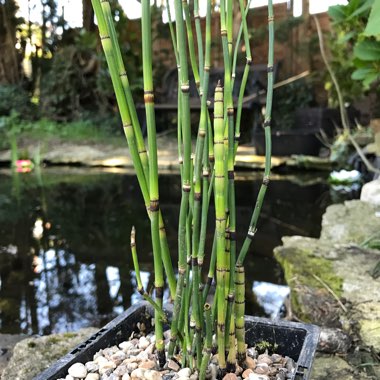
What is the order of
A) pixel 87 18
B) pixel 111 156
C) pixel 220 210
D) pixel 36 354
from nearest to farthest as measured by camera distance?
pixel 220 210 < pixel 36 354 < pixel 111 156 < pixel 87 18

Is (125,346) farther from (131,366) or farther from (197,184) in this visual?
(197,184)

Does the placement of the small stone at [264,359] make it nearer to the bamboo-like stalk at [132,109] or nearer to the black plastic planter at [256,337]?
the black plastic planter at [256,337]

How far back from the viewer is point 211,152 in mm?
628

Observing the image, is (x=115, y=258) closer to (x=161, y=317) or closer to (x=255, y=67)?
(x=161, y=317)

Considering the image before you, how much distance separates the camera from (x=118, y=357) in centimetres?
69

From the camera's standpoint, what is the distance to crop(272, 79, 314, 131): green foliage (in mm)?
6270

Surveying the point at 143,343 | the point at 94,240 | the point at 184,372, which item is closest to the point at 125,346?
the point at 143,343

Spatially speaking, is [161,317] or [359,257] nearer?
[161,317]

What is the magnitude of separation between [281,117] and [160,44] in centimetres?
244

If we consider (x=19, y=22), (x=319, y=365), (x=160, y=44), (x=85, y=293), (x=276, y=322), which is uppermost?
(x=19, y=22)

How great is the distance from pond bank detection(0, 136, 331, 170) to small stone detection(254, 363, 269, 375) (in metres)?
3.88

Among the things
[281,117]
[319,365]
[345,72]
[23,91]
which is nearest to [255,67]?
[281,117]

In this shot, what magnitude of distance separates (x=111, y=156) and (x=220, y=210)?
504cm

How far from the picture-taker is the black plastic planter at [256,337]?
657 millimetres
